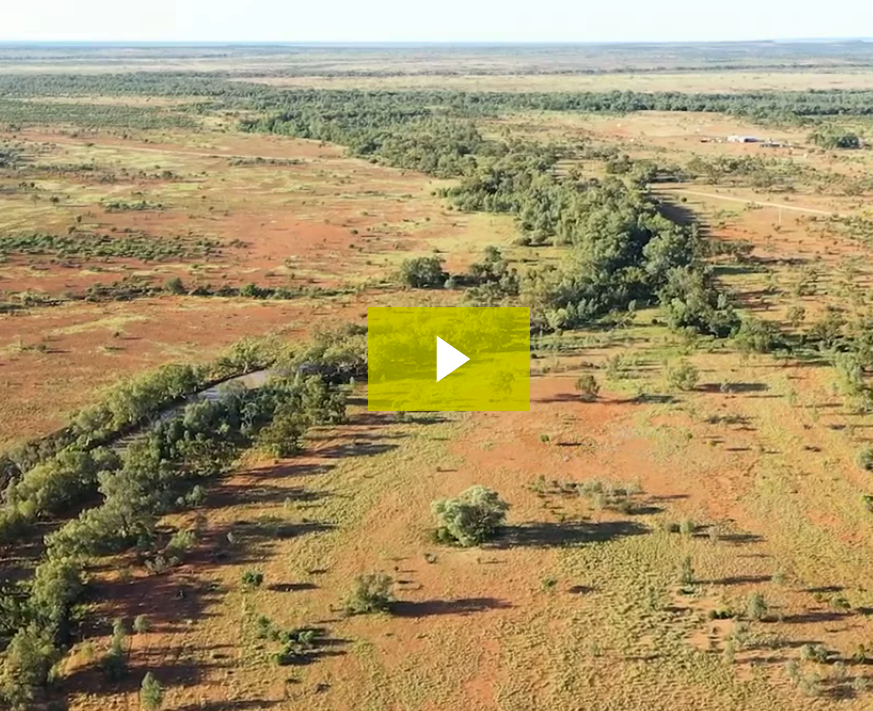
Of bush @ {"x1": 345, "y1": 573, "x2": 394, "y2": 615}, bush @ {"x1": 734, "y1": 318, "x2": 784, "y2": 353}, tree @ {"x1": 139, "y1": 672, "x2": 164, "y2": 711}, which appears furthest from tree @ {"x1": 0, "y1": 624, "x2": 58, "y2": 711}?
bush @ {"x1": 734, "y1": 318, "x2": 784, "y2": 353}

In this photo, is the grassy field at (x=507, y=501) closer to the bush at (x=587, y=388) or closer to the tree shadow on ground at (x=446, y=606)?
the tree shadow on ground at (x=446, y=606)

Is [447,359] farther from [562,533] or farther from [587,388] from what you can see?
[562,533]

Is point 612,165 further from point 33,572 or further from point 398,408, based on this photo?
point 33,572

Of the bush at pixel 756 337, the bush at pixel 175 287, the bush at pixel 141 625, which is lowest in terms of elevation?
the bush at pixel 141 625

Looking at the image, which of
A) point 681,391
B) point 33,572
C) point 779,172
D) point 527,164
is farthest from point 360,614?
point 779,172

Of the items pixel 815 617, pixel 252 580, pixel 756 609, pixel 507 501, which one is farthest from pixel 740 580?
pixel 252 580

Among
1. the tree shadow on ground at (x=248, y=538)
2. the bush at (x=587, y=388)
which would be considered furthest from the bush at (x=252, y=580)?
the bush at (x=587, y=388)
